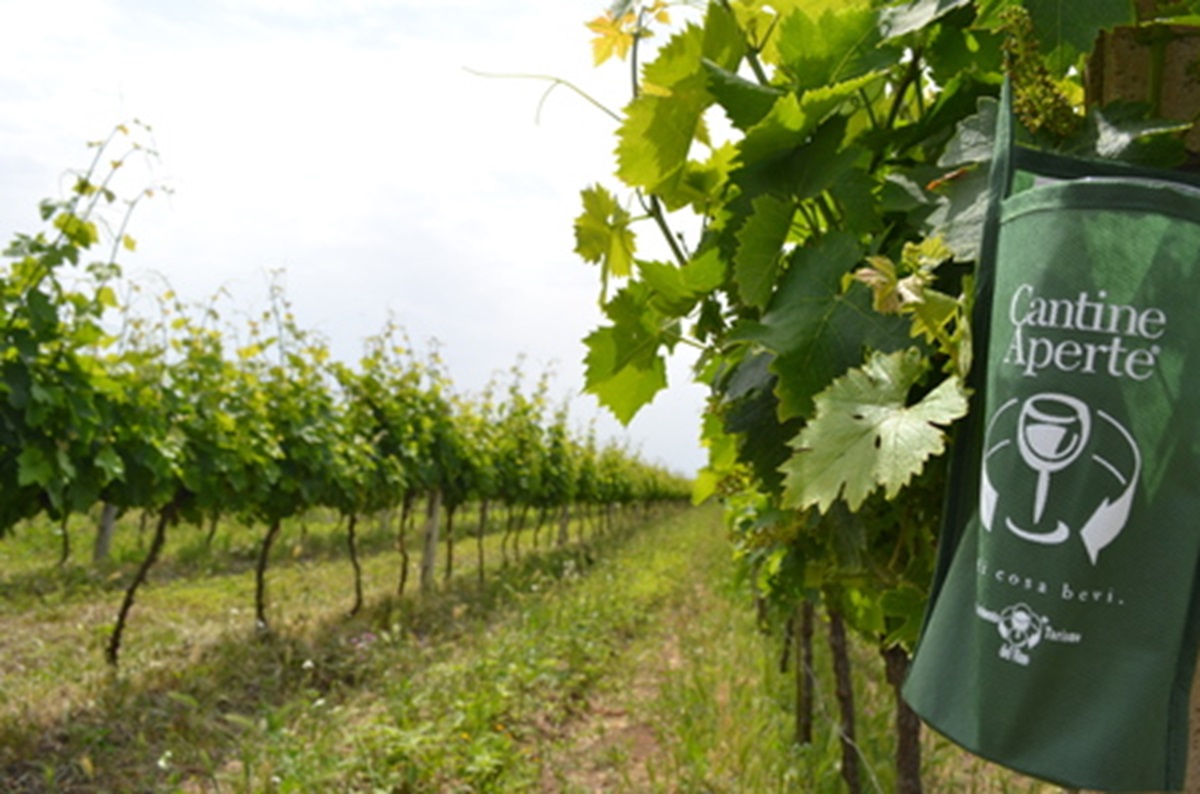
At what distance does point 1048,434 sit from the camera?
70cm

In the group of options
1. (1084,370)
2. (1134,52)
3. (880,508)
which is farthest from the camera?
(880,508)

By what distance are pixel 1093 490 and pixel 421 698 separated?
5.59 meters

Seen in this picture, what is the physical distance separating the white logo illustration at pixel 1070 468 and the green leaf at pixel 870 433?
6 centimetres

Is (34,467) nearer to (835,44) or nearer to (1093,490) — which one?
(835,44)

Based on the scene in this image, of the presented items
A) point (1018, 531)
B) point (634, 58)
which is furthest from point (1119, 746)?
point (634, 58)

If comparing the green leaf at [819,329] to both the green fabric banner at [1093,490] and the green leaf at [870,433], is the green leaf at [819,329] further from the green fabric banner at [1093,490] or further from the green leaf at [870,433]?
the green fabric banner at [1093,490]

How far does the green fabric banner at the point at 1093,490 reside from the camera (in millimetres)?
692

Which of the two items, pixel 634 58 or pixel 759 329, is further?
pixel 634 58

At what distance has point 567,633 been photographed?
8.01 metres

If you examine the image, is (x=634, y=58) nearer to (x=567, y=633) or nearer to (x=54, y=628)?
(x=567, y=633)

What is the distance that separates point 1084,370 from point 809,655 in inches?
154

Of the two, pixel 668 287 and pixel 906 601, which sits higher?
pixel 668 287

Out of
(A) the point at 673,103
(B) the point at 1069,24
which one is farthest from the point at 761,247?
(B) the point at 1069,24

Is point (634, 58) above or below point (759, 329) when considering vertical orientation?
above
